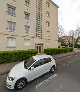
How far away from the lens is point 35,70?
764cm

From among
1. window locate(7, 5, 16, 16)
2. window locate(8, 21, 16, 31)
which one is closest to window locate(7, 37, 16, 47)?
window locate(8, 21, 16, 31)

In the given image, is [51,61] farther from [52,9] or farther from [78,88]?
[52,9]

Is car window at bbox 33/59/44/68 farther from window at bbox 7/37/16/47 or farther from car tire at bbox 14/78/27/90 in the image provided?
window at bbox 7/37/16/47

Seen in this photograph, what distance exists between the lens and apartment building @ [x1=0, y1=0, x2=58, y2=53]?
56.8 ft

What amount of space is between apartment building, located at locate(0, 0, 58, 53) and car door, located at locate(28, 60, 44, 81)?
10107mm

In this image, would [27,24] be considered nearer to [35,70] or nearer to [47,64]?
[47,64]

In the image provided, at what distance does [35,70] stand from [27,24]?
Answer: 14691 millimetres

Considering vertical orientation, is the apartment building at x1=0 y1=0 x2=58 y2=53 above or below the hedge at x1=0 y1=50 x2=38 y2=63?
above

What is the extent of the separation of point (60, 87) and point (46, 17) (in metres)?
Answer: 21.3

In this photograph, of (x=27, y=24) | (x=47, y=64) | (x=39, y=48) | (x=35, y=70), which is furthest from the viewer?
(x=39, y=48)

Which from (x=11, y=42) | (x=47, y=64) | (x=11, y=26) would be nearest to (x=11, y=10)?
(x=11, y=26)

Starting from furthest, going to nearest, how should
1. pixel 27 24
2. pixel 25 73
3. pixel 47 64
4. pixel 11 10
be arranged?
pixel 27 24
pixel 11 10
pixel 47 64
pixel 25 73

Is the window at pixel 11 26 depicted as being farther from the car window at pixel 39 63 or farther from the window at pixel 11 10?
the car window at pixel 39 63

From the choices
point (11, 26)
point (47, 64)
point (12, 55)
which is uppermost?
point (11, 26)
